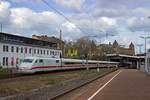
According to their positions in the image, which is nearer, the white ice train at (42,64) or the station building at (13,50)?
the white ice train at (42,64)

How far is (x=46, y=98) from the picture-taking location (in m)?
19.4

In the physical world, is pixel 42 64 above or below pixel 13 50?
below

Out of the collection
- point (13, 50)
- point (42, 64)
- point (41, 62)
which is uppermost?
point (13, 50)

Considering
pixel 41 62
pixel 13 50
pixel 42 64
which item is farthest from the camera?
pixel 13 50

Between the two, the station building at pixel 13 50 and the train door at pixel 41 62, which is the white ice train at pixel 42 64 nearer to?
the train door at pixel 41 62

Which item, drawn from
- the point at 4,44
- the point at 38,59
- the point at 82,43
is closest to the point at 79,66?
the point at 4,44

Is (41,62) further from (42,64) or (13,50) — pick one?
(13,50)

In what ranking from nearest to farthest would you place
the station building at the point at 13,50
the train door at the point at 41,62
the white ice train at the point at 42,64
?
the white ice train at the point at 42,64 → the train door at the point at 41,62 → the station building at the point at 13,50

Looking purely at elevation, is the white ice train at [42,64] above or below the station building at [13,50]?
below

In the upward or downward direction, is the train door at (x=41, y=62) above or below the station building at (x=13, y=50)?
below

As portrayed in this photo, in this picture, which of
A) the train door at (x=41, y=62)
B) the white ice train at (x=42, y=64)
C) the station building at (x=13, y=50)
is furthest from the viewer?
the station building at (x=13, y=50)

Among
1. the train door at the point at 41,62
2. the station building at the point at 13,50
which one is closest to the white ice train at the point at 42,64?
the train door at the point at 41,62

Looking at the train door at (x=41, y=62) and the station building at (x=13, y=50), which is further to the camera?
the station building at (x=13, y=50)

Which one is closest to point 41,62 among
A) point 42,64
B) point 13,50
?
point 42,64
